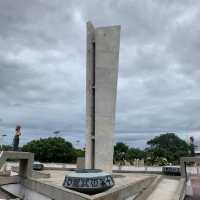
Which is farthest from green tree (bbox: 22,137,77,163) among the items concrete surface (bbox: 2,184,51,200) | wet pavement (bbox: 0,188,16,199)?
wet pavement (bbox: 0,188,16,199)

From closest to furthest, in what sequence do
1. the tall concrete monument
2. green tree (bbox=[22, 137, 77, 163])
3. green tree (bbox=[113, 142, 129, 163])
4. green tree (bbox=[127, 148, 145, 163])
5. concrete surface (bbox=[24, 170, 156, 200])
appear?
concrete surface (bbox=[24, 170, 156, 200]) → the tall concrete monument → green tree (bbox=[22, 137, 77, 163]) → green tree (bbox=[113, 142, 129, 163]) → green tree (bbox=[127, 148, 145, 163])

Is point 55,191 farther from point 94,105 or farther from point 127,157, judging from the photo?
point 127,157

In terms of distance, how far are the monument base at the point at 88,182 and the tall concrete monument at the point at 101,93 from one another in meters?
10.8

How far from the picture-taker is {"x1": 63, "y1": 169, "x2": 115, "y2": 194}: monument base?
731 inches

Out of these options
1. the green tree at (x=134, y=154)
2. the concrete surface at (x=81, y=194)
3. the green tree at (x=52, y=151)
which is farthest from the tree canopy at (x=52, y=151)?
the concrete surface at (x=81, y=194)

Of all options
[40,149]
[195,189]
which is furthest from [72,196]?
[40,149]

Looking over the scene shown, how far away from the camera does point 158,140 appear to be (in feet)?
372

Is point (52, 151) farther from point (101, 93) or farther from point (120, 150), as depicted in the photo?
point (101, 93)

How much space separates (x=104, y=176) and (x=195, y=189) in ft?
50.3

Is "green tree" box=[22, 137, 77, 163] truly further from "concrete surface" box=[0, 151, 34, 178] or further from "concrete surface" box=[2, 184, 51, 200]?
"concrete surface" box=[0, 151, 34, 178]

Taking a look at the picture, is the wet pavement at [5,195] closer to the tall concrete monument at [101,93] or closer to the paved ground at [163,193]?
the tall concrete monument at [101,93]

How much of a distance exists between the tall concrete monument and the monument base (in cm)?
1077

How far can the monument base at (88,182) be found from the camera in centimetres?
1858

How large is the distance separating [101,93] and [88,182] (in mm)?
13694
